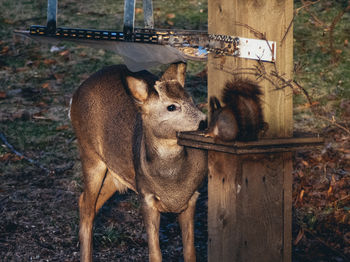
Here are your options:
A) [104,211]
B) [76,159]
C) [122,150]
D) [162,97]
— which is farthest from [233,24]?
[76,159]

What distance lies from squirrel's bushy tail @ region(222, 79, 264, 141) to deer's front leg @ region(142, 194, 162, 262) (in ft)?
4.91

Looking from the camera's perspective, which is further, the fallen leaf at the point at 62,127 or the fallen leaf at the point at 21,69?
the fallen leaf at the point at 21,69

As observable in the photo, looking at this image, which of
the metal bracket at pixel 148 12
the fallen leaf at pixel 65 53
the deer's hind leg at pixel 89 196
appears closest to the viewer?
the metal bracket at pixel 148 12

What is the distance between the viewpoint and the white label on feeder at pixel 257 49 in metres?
3.31

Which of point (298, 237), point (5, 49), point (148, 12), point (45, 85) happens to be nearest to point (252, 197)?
point (148, 12)

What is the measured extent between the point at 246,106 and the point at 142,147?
5.06 ft

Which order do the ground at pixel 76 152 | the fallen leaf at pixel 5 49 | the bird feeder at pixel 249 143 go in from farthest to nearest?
the fallen leaf at pixel 5 49 → the ground at pixel 76 152 → the bird feeder at pixel 249 143

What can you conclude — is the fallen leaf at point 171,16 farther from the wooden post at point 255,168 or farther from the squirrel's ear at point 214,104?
the squirrel's ear at point 214,104

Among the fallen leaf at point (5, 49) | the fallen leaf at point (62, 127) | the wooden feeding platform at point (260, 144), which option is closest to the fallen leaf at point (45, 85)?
the fallen leaf at point (62, 127)

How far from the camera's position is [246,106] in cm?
327

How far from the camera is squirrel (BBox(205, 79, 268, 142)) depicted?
3252mm

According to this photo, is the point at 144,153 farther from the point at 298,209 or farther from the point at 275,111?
the point at 298,209

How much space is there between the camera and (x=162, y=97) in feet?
14.1

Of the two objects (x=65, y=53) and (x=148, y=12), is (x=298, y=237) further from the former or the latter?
(x=65, y=53)
